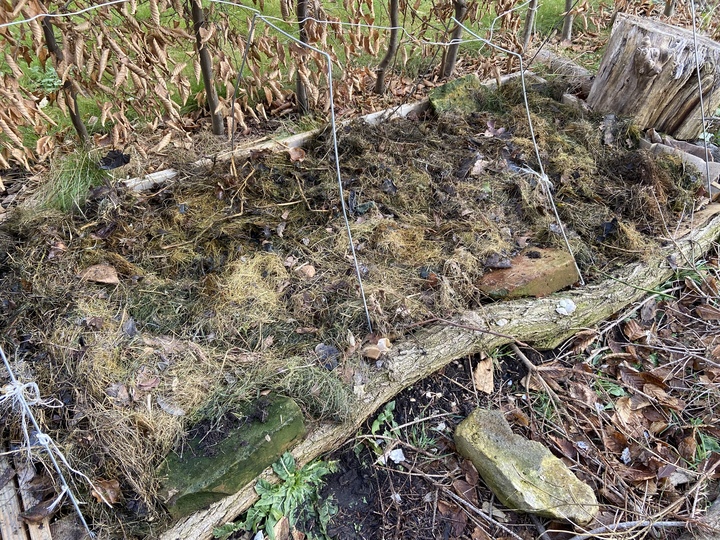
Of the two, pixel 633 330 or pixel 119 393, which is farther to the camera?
pixel 633 330

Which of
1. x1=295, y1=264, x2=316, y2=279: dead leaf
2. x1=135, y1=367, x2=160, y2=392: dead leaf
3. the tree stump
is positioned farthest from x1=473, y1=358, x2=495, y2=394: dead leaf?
the tree stump

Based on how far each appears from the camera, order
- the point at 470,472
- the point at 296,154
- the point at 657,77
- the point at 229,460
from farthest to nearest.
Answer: the point at 657,77 → the point at 296,154 → the point at 470,472 → the point at 229,460

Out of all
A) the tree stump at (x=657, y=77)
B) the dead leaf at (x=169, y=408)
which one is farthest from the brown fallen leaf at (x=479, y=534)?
the tree stump at (x=657, y=77)

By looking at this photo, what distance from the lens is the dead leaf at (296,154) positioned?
134 inches

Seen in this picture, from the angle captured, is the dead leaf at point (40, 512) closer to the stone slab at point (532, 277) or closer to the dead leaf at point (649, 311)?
the stone slab at point (532, 277)

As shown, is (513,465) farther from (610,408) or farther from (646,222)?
(646,222)

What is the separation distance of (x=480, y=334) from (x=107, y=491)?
1872 millimetres

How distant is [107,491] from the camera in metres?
1.94

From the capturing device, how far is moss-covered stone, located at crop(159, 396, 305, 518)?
1.95m

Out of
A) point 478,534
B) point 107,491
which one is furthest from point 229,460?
point 478,534

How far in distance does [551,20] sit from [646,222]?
3834 mm

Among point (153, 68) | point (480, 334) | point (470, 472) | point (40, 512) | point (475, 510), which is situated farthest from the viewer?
point (153, 68)

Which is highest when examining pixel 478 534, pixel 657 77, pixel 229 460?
pixel 657 77

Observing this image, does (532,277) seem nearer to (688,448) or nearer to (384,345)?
(384,345)
